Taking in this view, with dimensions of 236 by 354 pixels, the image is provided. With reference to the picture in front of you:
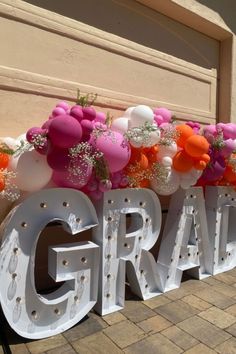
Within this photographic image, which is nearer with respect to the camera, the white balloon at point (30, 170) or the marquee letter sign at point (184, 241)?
the white balloon at point (30, 170)

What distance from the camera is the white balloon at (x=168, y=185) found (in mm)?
3070

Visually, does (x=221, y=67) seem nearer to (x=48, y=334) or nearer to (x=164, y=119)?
(x=164, y=119)

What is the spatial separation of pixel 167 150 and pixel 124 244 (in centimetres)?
96

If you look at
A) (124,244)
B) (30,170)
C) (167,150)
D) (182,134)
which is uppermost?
(182,134)

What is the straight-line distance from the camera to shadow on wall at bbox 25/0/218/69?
3293 millimetres

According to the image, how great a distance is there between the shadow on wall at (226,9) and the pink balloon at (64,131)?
10.7 feet

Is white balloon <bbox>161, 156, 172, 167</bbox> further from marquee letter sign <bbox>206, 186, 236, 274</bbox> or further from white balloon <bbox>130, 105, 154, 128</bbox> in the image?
marquee letter sign <bbox>206, 186, 236, 274</bbox>

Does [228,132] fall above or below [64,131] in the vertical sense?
above

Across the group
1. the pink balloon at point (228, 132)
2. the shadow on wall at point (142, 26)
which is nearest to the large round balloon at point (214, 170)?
the pink balloon at point (228, 132)

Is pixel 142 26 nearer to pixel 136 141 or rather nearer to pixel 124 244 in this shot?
pixel 136 141

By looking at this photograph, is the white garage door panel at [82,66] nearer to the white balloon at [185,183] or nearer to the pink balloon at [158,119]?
the pink balloon at [158,119]

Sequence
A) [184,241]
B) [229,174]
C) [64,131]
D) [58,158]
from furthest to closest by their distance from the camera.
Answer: [229,174], [184,241], [58,158], [64,131]

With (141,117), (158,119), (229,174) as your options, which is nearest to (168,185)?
(158,119)

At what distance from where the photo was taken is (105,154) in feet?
8.30
